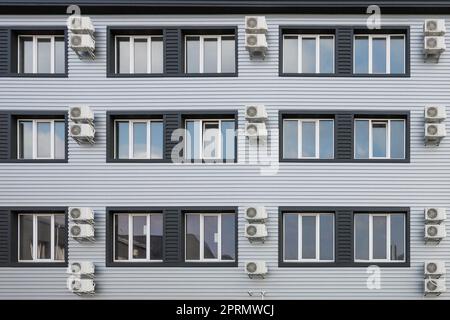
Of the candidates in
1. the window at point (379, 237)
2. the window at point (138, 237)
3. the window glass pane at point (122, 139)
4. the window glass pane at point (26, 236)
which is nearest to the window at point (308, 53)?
the window at point (379, 237)

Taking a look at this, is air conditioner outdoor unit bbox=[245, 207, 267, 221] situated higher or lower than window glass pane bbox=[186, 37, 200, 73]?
lower

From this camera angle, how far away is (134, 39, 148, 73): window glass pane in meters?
11.4

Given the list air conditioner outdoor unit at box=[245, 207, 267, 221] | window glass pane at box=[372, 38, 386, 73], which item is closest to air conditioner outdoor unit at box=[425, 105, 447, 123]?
window glass pane at box=[372, 38, 386, 73]

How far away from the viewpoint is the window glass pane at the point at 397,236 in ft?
35.8

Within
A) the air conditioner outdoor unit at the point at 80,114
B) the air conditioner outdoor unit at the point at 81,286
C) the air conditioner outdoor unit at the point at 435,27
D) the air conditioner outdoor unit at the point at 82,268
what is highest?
the air conditioner outdoor unit at the point at 435,27

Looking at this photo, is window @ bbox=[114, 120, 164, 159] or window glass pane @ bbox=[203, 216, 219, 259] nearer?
window glass pane @ bbox=[203, 216, 219, 259]

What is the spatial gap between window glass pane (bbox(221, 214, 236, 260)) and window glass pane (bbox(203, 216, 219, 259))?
0.17 meters

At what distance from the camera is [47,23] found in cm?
1127

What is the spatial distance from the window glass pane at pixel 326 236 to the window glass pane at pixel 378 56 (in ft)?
12.5

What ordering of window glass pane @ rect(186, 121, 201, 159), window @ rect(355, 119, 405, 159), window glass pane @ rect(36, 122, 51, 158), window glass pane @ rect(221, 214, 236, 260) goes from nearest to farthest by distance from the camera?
window glass pane @ rect(221, 214, 236, 260)
window @ rect(355, 119, 405, 159)
window glass pane @ rect(186, 121, 201, 159)
window glass pane @ rect(36, 122, 51, 158)

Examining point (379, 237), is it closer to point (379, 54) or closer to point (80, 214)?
point (379, 54)

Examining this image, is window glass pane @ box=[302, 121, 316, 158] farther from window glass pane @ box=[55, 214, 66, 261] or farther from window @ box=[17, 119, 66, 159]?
window glass pane @ box=[55, 214, 66, 261]

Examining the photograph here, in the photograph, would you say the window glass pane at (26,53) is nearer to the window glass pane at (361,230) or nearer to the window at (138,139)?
the window at (138,139)

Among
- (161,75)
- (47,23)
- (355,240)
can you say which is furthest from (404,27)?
(47,23)
